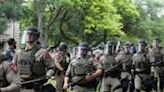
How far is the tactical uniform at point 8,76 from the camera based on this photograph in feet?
22.5

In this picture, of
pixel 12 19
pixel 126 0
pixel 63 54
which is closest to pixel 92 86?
pixel 63 54

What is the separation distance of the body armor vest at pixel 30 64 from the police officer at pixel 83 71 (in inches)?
69.3

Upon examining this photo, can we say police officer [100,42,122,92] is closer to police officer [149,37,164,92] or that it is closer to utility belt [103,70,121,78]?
utility belt [103,70,121,78]

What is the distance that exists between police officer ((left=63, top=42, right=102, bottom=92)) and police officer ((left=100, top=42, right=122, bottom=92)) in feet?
7.11

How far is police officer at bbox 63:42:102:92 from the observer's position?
11.4 m

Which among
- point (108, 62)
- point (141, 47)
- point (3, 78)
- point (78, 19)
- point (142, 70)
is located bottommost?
point (78, 19)

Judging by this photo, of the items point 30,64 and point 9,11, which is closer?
point 30,64

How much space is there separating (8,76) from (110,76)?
7366mm

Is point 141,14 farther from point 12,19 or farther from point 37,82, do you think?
point 37,82

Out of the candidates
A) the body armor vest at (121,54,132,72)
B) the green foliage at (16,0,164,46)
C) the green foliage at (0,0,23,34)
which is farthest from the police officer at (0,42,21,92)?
the green foliage at (16,0,164,46)

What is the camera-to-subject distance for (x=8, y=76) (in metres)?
6.95

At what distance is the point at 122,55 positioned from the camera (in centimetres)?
1706

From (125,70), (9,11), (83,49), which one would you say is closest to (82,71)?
(83,49)

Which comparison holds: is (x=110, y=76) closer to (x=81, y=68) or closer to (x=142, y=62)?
(x=142, y=62)
